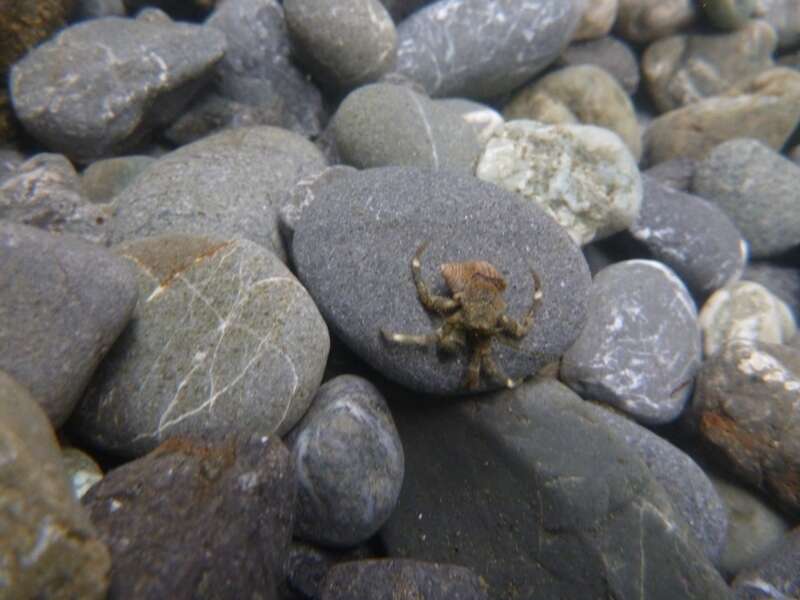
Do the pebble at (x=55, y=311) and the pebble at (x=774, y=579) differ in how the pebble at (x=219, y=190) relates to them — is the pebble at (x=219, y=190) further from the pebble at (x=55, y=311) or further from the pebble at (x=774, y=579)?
the pebble at (x=774, y=579)

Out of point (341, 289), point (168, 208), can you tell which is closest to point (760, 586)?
point (341, 289)

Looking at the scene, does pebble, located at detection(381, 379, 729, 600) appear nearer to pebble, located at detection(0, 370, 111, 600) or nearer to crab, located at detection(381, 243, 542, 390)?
crab, located at detection(381, 243, 542, 390)

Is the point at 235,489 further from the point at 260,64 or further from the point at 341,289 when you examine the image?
the point at 260,64

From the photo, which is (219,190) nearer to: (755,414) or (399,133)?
(399,133)

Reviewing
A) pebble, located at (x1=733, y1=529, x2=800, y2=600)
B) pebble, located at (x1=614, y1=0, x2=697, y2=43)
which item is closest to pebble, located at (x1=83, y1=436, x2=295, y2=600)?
pebble, located at (x1=733, y1=529, x2=800, y2=600)

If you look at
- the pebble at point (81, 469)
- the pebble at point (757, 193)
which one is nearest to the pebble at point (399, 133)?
the pebble at point (757, 193)

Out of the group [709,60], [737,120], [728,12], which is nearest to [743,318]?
[737,120]
